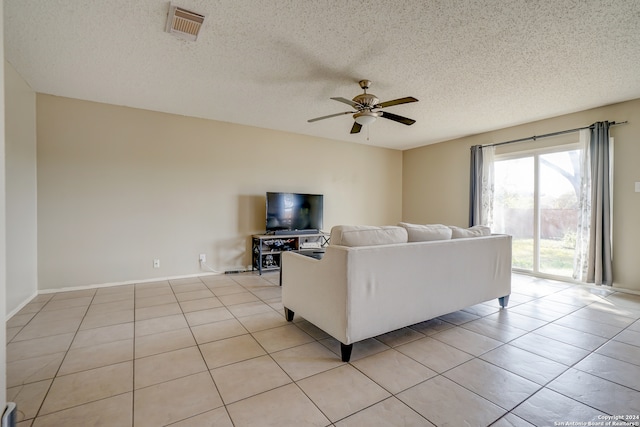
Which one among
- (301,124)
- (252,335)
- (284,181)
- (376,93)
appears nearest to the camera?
(252,335)

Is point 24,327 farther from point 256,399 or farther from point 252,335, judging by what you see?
point 256,399

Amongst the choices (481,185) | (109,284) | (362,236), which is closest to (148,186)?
(109,284)

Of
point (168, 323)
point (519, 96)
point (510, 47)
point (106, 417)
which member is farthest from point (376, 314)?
point (519, 96)

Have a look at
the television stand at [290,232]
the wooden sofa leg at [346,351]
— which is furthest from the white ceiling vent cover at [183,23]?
the television stand at [290,232]

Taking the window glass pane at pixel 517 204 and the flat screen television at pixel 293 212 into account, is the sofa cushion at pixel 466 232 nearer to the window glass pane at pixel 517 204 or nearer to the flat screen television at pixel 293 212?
the window glass pane at pixel 517 204

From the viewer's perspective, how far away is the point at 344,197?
595cm

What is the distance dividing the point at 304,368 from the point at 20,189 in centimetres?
356

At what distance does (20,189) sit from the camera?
305 cm

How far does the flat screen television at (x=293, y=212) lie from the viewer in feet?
15.5

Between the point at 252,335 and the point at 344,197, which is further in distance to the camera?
the point at 344,197

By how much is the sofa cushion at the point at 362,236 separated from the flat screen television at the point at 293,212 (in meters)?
2.67

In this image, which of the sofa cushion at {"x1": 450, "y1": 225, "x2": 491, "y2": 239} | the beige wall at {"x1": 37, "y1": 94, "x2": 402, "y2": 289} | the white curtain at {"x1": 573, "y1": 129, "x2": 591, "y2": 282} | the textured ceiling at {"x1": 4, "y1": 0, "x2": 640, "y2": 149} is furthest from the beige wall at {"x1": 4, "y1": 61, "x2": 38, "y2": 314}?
the white curtain at {"x1": 573, "y1": 129, "x2": 591, "y2": 282}

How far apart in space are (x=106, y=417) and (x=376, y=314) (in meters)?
1.66

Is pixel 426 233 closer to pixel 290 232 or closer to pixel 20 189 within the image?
pixel 290 232
